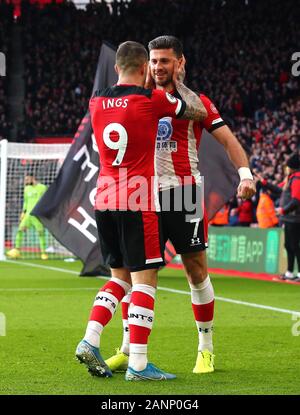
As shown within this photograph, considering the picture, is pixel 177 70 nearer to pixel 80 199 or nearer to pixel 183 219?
pixel 183 219

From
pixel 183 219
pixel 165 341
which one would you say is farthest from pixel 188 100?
pixel 165 341

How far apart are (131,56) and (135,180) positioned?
77 centimetres

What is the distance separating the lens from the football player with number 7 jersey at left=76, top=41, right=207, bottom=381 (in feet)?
19.7

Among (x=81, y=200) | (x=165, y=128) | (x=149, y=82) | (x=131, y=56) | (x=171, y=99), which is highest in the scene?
(x=131, y=56)

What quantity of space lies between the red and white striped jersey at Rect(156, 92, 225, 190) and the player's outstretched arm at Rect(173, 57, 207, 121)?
0.21 ft

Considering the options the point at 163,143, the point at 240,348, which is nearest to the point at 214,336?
the point at 240,348

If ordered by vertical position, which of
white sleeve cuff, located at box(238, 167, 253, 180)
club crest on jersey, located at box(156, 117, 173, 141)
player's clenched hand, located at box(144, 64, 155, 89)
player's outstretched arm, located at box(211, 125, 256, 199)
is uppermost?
player's clenched hand, located at box(144, 64, 155, 89)

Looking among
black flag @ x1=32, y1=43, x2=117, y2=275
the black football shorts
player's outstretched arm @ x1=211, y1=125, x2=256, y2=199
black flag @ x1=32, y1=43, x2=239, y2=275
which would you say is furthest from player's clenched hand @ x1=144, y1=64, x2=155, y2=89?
black flag @ x1=32, y1=43, x2=117, y2=275

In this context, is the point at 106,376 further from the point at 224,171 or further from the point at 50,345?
the point at 224,171

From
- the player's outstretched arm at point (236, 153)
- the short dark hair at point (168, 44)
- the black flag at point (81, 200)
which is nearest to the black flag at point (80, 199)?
the black flag at point (81, 200)

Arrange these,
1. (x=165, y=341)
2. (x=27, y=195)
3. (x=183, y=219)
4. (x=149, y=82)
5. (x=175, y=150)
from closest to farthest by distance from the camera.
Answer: (x=183, y=219) → (x=175, y=150) → (x=149, y=82) → (x=165, y=341) → (x=27, y=195)

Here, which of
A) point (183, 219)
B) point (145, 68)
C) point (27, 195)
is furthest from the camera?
point (27, 195)

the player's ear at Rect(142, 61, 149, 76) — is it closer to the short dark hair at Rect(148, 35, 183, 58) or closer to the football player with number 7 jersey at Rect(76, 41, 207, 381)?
the football player with number 7 jersey at Rect(76, 41, 207, 381)

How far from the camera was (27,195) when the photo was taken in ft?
69.6
